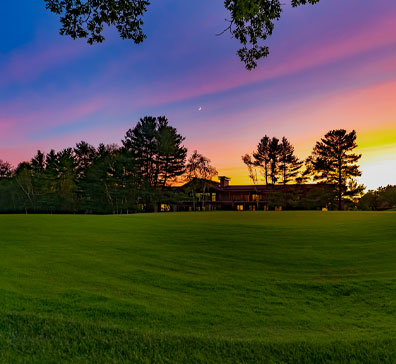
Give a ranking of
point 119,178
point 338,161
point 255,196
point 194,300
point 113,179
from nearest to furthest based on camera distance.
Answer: point 194,300
point 113,179
point 119,178
point 338,161
point 255,196

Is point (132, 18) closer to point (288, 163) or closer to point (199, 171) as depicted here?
point (199, 171)

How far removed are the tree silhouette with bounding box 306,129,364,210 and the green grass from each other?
4534cm

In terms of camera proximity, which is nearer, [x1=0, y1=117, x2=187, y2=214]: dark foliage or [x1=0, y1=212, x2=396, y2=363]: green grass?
[x1=0, y1=212, x2=396, y2=363]: green grass

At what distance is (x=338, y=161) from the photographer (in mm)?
56750

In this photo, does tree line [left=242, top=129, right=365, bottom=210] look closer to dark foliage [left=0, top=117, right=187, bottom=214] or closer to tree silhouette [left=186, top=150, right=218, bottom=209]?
tree silhouette [left=186, top=150, right=218, bottom=209]

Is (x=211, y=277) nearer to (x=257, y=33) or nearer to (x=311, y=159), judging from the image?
(x=257, y=33)

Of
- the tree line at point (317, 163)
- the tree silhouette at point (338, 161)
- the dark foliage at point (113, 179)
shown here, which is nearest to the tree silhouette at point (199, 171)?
the dark foliage at point (113, 179)

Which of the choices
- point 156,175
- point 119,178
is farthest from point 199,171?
point 119,178

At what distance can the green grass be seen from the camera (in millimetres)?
3441

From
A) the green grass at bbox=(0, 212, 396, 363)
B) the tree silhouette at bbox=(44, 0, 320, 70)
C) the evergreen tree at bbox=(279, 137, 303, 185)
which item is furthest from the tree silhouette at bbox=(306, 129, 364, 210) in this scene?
the tree silhouette at bbox=(44, 0, 320, 70)

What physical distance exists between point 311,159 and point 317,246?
48990 mm

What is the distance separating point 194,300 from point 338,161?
58239 mm

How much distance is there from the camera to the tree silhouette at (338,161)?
56.2 metres

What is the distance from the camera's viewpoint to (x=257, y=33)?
22.3 feet
